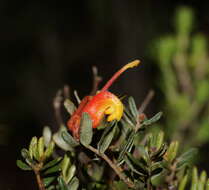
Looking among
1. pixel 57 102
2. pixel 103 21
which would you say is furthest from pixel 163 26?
pixel 57 102

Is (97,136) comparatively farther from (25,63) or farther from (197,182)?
(25,63)

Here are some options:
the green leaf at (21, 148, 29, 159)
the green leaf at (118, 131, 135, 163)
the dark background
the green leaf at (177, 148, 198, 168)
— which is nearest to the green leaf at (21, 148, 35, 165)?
the green leaf at (21, 148, 29, 159)

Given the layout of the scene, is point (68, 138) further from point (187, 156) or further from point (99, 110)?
point (187, 156)

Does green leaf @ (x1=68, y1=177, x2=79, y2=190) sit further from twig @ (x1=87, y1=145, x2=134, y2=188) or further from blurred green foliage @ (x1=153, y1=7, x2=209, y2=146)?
blurred green foliage @ (x1=153, y1=7, x2=209, y2=146)

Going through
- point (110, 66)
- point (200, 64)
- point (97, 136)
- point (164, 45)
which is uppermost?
point (97, 136)

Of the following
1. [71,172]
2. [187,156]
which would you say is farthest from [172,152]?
[71,172]

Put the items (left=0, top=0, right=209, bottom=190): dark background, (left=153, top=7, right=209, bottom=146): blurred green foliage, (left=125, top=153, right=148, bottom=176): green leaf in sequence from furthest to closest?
(left=0, top=0, right=209, bottom=190): dark background → (left=153, top=7, right=209, bottom=146): blurred green foliage → (left=125, top=153, right=148, bottom=176): green leaf
